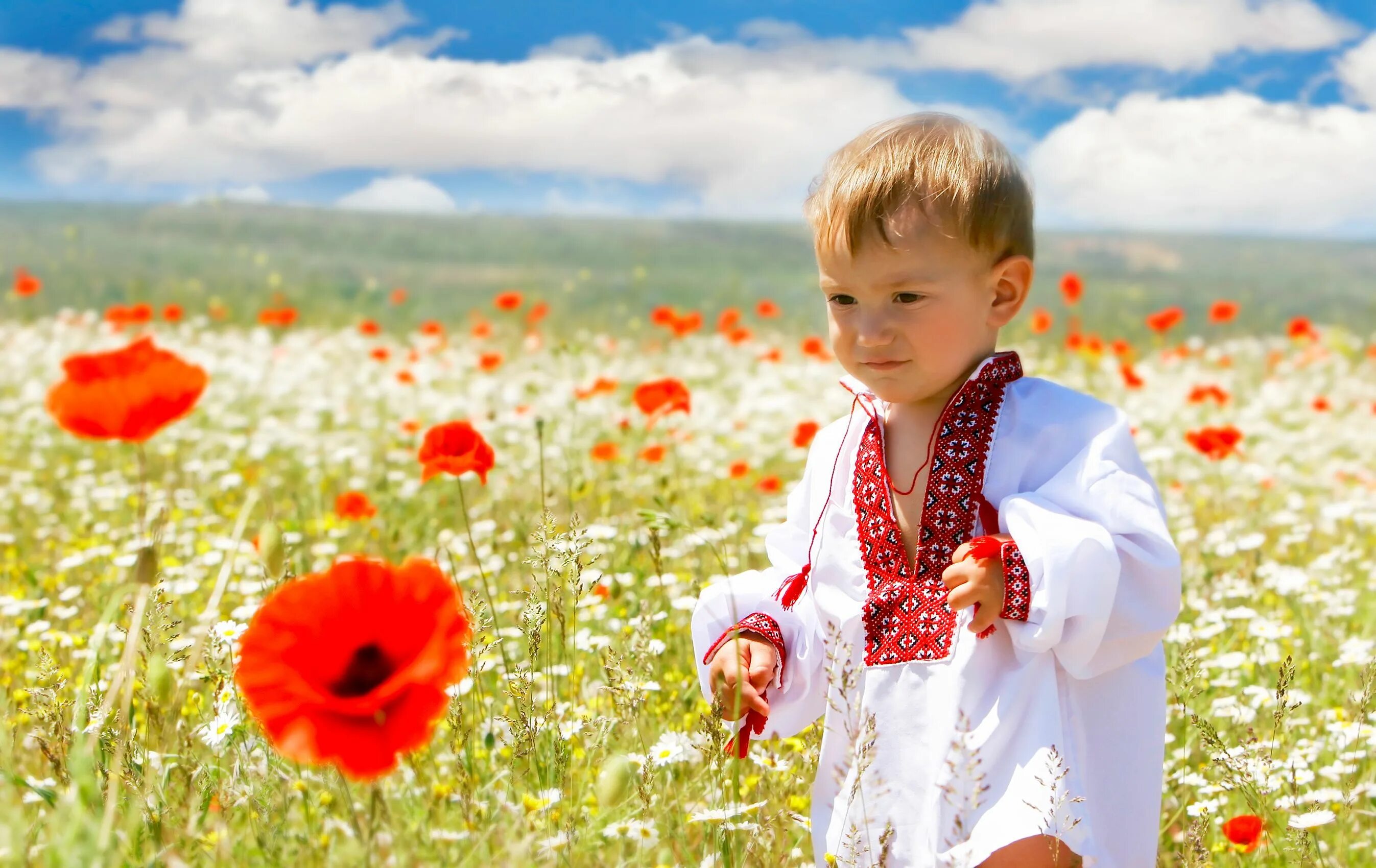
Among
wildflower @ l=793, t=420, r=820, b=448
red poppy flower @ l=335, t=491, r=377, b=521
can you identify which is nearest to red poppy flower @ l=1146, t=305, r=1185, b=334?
wildflower @ l=793, t=420, r=820, b=448

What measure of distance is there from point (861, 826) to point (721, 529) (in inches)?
70.7

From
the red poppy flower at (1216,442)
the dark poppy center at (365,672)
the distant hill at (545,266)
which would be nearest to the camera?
the dark poppy center at (365,672)

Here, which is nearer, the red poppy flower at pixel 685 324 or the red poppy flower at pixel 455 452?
the red poppy flower at pixel 455 452

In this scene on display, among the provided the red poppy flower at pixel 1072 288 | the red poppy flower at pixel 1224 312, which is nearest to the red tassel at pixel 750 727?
the red poppy flower at pixel 1072 288

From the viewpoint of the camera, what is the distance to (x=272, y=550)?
2.13m

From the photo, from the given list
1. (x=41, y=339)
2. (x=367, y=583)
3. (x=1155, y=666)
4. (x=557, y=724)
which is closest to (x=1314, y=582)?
(x=1155, y=666)

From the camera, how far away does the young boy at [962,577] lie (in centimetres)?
186

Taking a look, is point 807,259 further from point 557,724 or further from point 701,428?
point 557,724

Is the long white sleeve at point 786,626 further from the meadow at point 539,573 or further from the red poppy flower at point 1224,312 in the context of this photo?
the red poppy flower at point 1224,312

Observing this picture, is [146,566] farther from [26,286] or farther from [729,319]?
[26,286]

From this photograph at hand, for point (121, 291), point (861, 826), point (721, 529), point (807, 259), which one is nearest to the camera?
point (861, 826)

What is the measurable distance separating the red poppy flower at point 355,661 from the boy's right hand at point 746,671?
790mm

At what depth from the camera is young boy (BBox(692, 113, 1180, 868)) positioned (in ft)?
6.11

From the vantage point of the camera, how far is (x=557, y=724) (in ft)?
6.97
